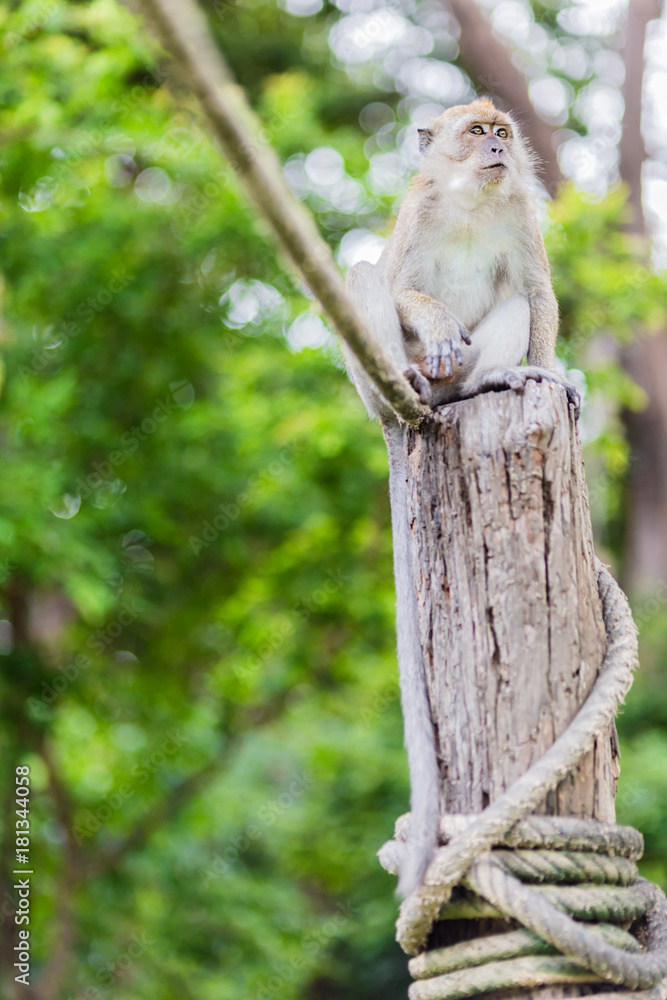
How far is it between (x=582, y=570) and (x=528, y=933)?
578 millimetres

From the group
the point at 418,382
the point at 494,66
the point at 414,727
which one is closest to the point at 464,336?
the point at 418,382

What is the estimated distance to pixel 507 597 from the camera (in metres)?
1.55

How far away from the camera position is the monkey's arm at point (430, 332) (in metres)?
2.38

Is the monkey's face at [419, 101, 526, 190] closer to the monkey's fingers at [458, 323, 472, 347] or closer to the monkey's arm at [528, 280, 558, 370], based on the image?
the monkey's arm at [528, 280, 558, 370]

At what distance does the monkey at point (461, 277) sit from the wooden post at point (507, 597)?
0.42m

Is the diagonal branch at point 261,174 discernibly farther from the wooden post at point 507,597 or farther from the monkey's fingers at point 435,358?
the monkey's fingers at point 435,358

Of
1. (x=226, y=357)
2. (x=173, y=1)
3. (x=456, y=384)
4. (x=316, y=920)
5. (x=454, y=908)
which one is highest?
(x=173, y=1)

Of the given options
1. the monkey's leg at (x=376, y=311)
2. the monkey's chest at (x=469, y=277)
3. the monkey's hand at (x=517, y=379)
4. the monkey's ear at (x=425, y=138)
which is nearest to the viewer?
the monkey's hand at (x=517, y=379)

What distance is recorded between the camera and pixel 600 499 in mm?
7941

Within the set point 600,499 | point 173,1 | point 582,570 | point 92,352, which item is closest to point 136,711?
point 92,352

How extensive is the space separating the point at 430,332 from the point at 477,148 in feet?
3.17

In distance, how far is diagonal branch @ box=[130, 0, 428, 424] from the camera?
0.84 m

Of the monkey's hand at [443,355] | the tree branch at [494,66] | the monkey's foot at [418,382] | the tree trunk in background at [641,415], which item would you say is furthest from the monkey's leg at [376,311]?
the tree trunk in background at [641,415]

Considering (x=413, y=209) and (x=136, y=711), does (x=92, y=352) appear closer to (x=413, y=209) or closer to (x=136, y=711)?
(x=136, y=711)
